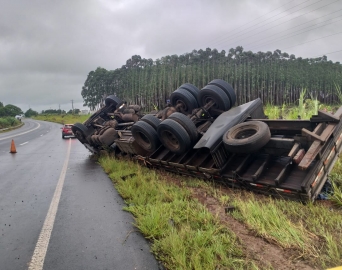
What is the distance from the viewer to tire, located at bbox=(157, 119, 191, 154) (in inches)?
307

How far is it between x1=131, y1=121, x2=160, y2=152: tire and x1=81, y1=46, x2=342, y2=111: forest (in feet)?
165

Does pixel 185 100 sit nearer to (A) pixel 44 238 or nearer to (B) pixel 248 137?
(B) pixel 248 137

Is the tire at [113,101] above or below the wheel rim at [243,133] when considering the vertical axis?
above

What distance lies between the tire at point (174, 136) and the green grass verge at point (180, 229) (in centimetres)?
117

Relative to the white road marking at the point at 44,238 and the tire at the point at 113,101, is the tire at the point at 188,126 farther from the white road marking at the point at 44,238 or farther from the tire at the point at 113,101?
the tire at the point at 113,101

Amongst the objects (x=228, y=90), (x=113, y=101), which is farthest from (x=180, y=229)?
(x=113, y=101)

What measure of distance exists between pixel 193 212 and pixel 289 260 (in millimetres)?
1790

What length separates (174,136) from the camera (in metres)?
7.97

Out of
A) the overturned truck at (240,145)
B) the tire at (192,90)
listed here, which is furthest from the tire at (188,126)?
the tire at (192,90)

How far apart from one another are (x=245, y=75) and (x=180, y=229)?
60076 millimetres

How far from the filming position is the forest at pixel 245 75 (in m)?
62.2

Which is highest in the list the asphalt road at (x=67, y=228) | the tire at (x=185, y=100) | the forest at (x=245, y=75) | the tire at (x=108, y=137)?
the forest at (x=245, y=75)

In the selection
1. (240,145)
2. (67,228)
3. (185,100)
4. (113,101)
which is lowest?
(67,228)

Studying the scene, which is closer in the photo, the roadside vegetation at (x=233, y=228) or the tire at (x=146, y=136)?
the roadside vegetation at (x=233, y=228)
